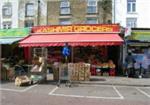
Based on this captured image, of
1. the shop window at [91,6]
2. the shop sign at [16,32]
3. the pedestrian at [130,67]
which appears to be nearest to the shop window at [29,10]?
the shop window at [91,6]

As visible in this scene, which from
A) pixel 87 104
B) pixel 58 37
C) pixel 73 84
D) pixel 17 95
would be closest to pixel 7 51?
pixel 58 37

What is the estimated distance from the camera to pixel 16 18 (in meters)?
53.1

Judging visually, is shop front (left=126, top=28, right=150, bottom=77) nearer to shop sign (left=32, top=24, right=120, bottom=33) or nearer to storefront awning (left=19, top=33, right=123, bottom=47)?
shop sign (left=32, top=24, right=120, bottom=33)

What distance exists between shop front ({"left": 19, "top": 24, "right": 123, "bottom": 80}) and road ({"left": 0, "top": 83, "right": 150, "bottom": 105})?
6.14m

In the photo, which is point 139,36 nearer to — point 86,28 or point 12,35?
point 86,28

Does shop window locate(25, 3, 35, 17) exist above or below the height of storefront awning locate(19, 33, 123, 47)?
above

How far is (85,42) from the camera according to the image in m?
28.2

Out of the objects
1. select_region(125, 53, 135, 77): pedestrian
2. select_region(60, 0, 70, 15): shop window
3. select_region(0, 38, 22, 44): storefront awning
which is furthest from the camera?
select_region(60, 0, 70, 15): shop window

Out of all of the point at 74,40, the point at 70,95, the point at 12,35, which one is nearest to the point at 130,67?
the point at 74,40

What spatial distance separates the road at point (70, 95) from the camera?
52.1 feet

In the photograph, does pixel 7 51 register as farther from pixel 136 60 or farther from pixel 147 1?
pixel 147 1

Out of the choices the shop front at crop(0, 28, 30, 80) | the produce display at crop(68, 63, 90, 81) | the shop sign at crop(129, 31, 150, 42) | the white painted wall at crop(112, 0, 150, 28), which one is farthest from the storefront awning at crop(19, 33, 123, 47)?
the white painted wall at crop(112, 0, 150, 28)

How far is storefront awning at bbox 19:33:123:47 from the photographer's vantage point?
28.1 metres

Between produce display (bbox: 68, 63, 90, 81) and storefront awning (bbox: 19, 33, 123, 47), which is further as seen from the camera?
storefront awning (bbox: 19, 33, 123, 47)
